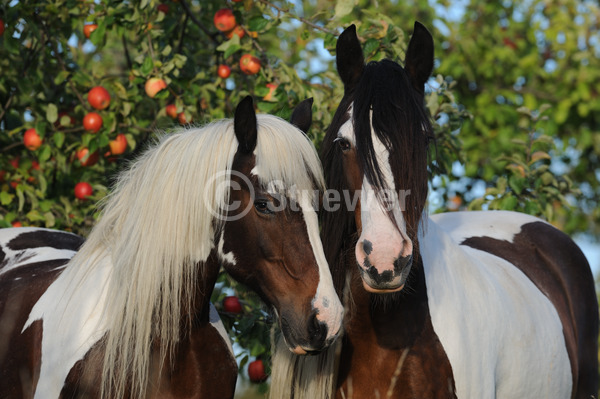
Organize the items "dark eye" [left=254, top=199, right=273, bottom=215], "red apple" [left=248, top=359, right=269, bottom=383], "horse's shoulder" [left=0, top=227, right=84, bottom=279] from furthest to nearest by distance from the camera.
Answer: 1. "red apple" [left=248, top=359, right=269, bottom=383]
2. "horse's shoulder" [left=0, top=227, right=84, bottom=279]
3. "dark eye" [left=254, top=199, right=273, bottom=215]

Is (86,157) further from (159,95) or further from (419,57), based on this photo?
(419,57)

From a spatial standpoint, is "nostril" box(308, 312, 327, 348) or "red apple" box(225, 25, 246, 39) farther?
"red apple" box(225, 25, 246, 39)

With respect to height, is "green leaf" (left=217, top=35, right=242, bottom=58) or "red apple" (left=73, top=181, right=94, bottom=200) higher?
"green leaf" (left=217, top=35, right=242, bottom=58)

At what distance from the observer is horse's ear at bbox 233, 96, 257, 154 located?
2.48 m

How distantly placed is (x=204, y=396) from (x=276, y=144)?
3.09 feet

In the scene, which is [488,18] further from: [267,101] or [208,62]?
[267,101]

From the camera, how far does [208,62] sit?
5.31m

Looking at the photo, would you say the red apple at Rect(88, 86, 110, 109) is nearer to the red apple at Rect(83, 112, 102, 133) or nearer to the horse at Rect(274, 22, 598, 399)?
the red apple at Rect(83, 112, 102, 133)

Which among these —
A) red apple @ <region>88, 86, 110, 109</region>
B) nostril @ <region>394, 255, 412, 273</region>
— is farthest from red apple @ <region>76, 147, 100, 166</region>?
nostril @ <region>394, 255, 412, 273</region>

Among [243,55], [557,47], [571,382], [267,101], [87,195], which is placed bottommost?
[571,382]

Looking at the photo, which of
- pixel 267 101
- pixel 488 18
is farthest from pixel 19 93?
pixel 488 18

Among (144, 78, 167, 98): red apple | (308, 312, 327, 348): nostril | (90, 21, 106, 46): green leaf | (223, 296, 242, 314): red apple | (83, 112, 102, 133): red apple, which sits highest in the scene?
(90, 21, 106, 46): green leaf

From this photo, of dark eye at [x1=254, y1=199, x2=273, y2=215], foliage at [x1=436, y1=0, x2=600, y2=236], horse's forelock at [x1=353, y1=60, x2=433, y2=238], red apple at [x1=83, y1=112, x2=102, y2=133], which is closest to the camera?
dark eye at [x1=254, y1=199, x2=273, y2=215]

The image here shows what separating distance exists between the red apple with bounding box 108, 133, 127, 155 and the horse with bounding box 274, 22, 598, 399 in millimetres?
1815
